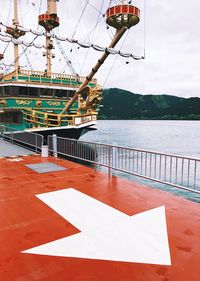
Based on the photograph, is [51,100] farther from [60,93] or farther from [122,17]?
[122,17]

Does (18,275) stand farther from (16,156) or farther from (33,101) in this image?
(33,101)

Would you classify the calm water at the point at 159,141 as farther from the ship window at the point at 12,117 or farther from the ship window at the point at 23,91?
the ship window at the point at 23,91

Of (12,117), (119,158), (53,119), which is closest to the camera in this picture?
(119,158)

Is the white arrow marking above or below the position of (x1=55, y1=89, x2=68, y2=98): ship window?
below

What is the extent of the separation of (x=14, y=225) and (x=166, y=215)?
3272mm

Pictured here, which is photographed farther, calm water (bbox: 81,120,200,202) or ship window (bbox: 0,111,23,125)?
calm water (bbox: 81,120,200,202)

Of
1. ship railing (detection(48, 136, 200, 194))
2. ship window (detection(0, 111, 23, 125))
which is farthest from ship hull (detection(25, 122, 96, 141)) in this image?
ship railing (detection(48, 136, 200, 194))

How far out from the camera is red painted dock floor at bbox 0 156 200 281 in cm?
331

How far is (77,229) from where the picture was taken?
4.62 meters

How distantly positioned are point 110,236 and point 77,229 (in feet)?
2.32

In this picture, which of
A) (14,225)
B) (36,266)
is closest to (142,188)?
(14,225)

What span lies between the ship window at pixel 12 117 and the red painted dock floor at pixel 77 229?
15578 mm

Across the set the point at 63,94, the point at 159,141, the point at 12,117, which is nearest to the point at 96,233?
the point at 12,117

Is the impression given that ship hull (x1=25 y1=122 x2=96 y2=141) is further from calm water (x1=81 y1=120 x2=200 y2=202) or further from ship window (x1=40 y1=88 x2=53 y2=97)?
calm water (x1=81 y1=120 x2=200 y2=202)
